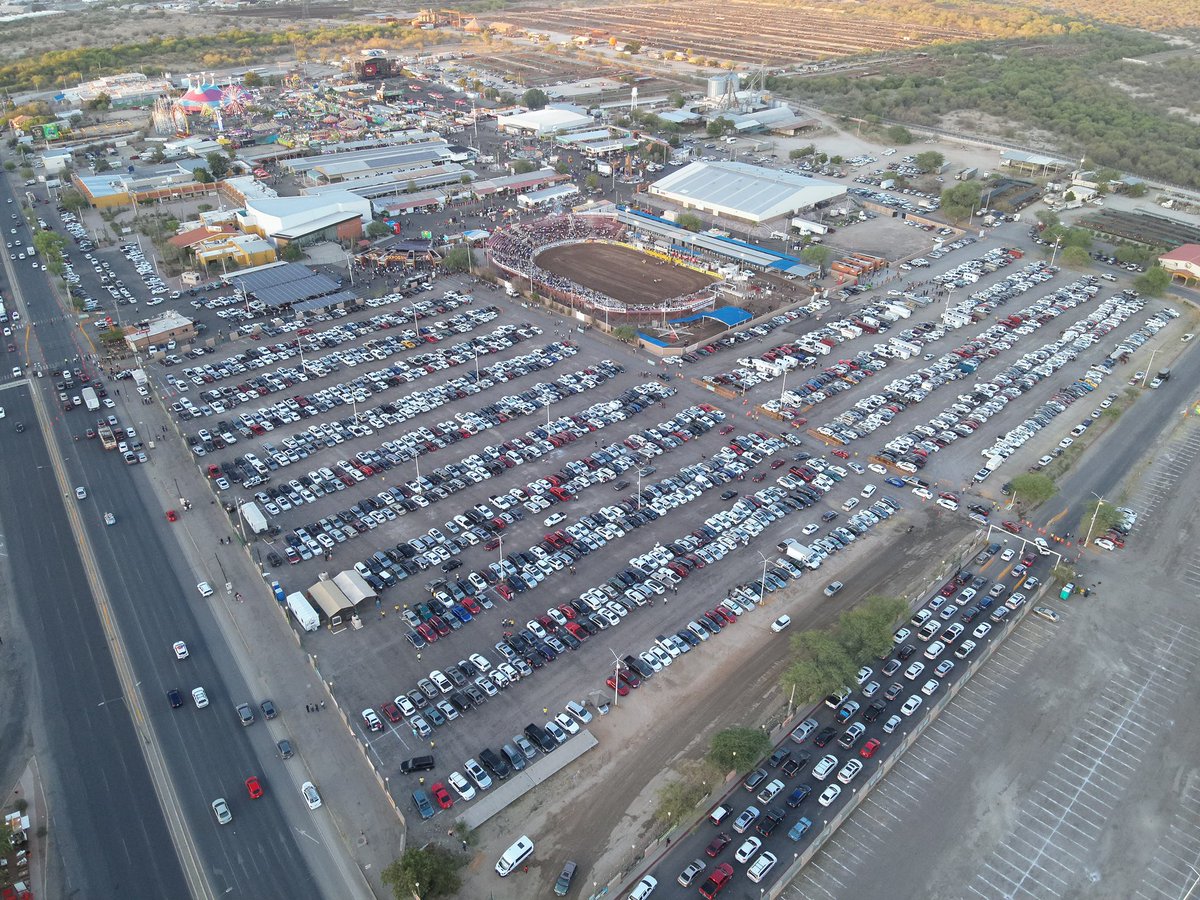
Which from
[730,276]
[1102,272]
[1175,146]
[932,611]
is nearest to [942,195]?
[1102,272]

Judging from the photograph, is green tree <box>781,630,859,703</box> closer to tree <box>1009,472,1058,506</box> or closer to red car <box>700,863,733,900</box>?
red car <box>700,863,733,900</box>

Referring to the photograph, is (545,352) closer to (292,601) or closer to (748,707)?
(292,601)

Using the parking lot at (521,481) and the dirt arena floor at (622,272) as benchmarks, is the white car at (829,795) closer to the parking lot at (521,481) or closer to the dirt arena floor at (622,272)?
the parking lot at (521,481)

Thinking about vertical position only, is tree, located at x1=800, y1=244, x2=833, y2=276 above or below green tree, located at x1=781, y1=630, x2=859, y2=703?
below

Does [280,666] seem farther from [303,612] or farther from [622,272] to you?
[622,272]

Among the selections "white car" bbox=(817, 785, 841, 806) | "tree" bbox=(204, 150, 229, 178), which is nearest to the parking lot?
"white car" bbox=(817, 785, 841, 806)

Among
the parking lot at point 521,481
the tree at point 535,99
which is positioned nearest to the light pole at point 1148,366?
the parking lot at point 521,481
